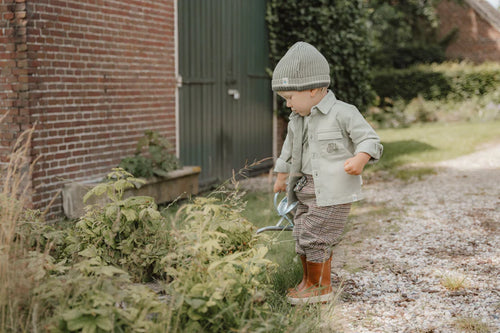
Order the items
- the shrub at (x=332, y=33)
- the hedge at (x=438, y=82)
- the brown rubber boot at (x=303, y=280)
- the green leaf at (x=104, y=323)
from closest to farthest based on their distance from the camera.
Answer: the green leaf at (x=104, y=323) → the brown rubber boot at (x=303, y=280) → the shrub at (x=332, y=33) → the hedge at (x=438, y=82)

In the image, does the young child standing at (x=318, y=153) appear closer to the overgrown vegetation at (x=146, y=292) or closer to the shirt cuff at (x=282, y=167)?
the shirt cuff at (x=282, y=167)

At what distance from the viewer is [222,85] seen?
8.91 metres

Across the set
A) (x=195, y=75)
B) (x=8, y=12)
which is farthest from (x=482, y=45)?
(x=8, y=12)

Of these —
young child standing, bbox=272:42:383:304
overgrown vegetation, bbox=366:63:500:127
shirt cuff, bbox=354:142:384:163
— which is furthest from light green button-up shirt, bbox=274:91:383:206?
overgrown vegetation, bbox=366:63:500:127

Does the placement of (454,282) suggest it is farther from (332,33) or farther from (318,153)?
(332,33)

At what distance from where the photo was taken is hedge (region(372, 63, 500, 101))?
64.7 feet

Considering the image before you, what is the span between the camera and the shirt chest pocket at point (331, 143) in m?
3.54

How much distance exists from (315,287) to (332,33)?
7.19 meters

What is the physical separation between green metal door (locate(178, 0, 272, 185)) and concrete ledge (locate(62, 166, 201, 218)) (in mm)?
677

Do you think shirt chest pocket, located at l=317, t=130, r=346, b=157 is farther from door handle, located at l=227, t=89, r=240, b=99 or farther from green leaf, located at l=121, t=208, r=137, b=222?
door handle, located at l=227, t=89, r=240, b=99

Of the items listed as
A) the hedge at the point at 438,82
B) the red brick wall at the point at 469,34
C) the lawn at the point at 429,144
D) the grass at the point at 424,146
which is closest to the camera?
the grass at the point at 424,146

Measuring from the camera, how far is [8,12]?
5480 mm

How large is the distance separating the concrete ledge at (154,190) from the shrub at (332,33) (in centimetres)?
359

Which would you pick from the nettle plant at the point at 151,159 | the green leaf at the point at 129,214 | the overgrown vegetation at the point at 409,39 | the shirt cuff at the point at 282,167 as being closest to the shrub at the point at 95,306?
the green leaf at the point at 129,214
